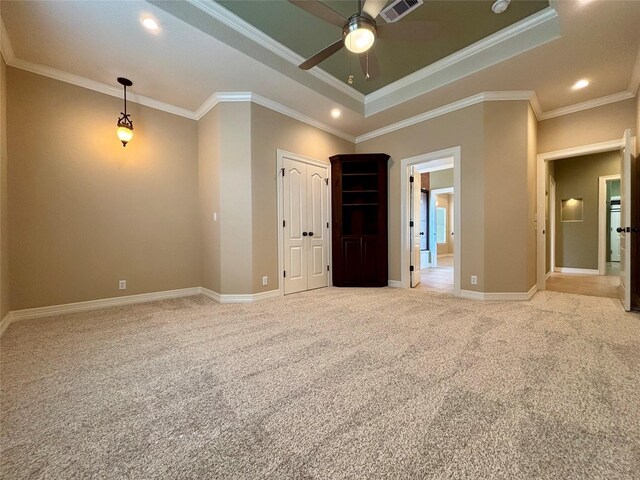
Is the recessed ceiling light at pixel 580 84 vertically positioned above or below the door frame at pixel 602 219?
above

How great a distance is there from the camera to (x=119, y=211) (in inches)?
135

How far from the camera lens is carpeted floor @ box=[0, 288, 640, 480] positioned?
3.36 ft

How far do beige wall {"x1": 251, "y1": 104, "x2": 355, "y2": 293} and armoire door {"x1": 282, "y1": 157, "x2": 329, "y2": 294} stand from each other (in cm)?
21

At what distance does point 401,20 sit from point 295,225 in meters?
2.78

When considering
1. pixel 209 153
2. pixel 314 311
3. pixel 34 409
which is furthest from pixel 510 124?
pixel 34 409

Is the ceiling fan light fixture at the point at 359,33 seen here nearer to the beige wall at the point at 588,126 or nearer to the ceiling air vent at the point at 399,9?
the ceiling air vent at the point at 399,9

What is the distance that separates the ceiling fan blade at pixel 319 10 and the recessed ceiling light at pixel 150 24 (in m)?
1.45

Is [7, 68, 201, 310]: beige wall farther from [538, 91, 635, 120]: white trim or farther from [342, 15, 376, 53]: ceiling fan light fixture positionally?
[538, 91, 635, 120]: white trim

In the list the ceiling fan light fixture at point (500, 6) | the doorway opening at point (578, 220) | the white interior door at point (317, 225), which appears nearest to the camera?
the ceiling fan light fixture at point (500, 6)

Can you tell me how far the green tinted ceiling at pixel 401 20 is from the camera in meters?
2.48

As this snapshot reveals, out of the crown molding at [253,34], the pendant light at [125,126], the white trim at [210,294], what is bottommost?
the white trim at [210,294]

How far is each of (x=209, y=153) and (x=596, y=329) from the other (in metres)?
4.91

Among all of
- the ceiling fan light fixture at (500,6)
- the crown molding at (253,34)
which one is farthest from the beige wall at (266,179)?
the ceiling fan light fixture at (500,6)

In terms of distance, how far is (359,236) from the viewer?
454 cm
